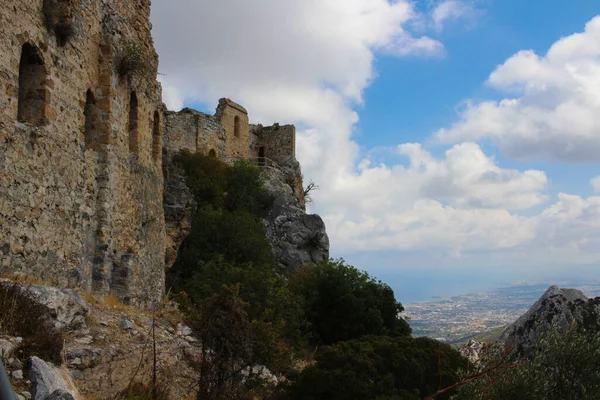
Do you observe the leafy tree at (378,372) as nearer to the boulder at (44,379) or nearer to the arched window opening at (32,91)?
the boulder at (44,379)

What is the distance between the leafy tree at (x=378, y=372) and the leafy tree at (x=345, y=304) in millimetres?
9488

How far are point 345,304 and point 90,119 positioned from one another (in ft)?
51.1

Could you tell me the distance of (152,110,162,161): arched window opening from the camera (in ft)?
50.4

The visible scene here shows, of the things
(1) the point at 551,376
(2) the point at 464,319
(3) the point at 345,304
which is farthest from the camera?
(2) the point at 464,319

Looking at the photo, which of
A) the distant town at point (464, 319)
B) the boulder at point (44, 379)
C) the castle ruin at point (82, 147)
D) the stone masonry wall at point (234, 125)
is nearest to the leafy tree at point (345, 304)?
the distant town at point (464, 319)

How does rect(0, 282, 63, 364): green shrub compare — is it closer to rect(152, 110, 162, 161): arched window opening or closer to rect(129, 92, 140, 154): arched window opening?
rect(129, 92, 140, 154): arched window opening

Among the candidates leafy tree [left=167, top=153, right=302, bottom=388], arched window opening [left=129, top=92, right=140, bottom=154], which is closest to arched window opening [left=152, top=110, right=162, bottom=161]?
arched window opening [left=129, top=92, right=140, bottom=154]

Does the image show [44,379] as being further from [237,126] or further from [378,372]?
[237,126]

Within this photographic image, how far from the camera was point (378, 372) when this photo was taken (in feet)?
41.2

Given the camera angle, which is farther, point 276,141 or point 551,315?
point 276,141

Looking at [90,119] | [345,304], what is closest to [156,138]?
[90,119]

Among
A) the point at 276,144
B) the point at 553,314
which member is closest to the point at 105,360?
the point at 553,314

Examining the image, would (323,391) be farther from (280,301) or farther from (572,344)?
(572,344)

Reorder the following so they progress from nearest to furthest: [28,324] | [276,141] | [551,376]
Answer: [28,324], [551,376], [276,141]
